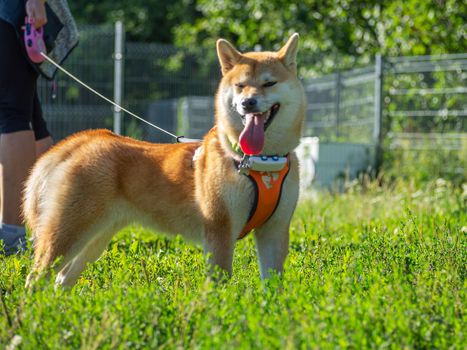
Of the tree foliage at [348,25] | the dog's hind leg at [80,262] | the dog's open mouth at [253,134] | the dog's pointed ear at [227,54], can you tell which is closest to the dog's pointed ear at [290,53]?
the dog's pointed ear at [227,54]

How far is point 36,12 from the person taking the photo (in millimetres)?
5070

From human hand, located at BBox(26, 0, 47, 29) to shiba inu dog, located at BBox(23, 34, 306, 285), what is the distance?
1.18 m

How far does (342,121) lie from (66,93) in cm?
498

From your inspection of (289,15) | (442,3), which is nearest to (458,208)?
(442,3)

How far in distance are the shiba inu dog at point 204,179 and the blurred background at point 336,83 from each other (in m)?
4.34

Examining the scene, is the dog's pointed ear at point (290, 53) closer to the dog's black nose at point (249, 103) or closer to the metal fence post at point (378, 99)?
the dog's black nose at point (249, 103)

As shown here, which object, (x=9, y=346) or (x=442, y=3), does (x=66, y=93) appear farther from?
(x=9, y=346)

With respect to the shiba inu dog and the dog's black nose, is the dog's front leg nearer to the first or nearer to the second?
the shiba inu dog

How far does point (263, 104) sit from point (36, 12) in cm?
197

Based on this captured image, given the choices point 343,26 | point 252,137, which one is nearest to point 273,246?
point 252,137

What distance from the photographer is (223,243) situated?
381 centimetres

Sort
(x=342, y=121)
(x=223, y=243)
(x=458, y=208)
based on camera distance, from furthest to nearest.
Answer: (x=342, y=121) → (x=458, y=208) → (x=223, y=243)

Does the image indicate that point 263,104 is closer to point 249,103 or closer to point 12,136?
point 249,103

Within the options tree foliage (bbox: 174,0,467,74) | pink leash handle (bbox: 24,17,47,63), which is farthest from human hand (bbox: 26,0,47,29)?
tree foliage (bbox: 174,0,467,74)
